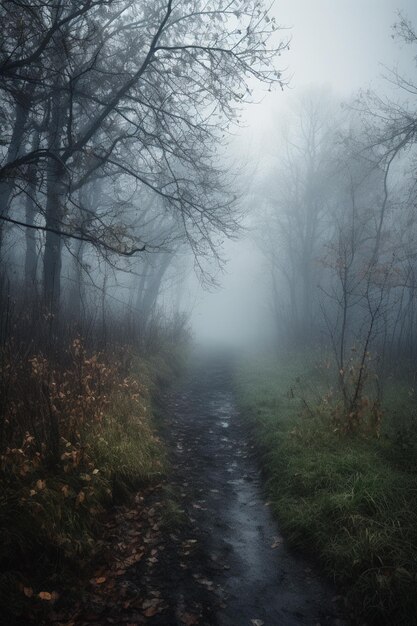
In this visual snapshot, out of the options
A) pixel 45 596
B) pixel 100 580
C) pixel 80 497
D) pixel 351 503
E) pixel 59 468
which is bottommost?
pixel 100 580

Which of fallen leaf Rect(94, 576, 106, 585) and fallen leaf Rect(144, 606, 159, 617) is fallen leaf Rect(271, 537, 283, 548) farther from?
fallen leaf Rect(94, 576, 106, 585)

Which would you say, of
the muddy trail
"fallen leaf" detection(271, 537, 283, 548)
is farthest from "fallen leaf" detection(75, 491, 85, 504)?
"fallen leaf" detection(271, 537, 283, 548)

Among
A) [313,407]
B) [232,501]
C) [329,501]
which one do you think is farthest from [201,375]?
[329,501]

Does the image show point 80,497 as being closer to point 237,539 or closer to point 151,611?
point 151,611

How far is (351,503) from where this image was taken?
14.0 feet

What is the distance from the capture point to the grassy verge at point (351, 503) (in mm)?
3219

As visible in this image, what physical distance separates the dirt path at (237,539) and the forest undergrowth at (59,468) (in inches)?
28.8

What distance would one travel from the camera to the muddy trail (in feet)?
10.5

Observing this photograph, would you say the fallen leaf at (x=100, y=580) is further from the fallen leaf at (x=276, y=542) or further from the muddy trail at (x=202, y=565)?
the fallen leaf at (x=276, y=542)

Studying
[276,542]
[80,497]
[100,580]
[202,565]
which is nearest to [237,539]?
[276,542]

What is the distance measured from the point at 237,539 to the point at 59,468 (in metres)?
2.23

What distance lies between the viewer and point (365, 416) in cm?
695

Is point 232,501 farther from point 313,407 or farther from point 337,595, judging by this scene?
point 313,407

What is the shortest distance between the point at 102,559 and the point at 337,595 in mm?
2263
